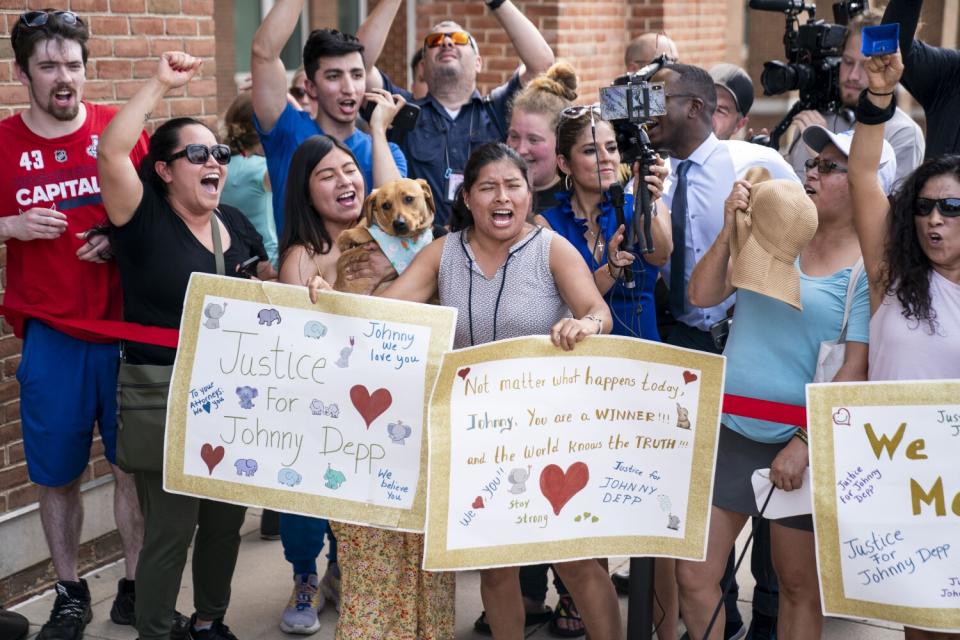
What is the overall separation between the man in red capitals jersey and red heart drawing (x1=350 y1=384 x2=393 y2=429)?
1.30 m

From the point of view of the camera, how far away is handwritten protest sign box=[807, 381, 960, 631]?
338cm

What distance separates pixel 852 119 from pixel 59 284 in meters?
3.60

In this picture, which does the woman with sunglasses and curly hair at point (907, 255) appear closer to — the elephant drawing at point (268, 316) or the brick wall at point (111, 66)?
the elephant drawing at point (268, 316)

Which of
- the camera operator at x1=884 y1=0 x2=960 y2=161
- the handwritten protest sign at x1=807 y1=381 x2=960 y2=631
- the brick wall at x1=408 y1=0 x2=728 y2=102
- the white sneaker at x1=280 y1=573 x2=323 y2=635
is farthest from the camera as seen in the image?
the brick wall at x1=408 y1=0 x2=728 y2=102

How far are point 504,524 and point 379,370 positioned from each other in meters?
0.62

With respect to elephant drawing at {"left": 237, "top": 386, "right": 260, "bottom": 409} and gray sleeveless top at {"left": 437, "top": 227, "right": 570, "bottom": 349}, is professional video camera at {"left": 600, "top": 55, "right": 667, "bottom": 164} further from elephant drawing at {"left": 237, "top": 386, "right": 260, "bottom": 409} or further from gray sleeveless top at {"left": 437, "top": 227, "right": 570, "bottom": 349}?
elephant drawing at {"left": 237, "top": 386, "right": 260, "bottom": 409}

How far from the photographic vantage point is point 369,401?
3.78 meters

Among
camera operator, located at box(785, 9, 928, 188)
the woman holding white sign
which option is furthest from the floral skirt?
camera operator, located at box(785, 9, 928, 188)

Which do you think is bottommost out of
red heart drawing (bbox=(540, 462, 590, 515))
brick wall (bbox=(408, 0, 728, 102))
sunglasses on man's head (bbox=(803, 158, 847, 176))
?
red heart drawing (bbox=(540, 462, 590, 515))

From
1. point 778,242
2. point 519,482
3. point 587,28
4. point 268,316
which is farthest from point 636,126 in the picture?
point 587,28

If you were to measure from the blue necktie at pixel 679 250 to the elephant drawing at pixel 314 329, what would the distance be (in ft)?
4.34

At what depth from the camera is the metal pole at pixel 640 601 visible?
3781 mm

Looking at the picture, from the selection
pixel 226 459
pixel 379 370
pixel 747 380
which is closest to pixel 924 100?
pixel 747 380

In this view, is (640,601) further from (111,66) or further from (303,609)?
(111,66)
